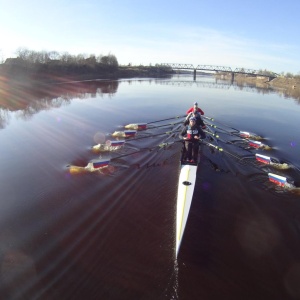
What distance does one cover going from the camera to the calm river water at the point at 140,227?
20.0 ft

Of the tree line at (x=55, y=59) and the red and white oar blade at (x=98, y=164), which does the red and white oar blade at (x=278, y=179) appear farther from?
the tree line at (x=55, y=59)

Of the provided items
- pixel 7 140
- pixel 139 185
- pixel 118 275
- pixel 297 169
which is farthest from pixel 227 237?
pixel 7 140

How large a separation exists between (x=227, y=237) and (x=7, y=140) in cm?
1450

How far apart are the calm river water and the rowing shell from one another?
1.50 feet

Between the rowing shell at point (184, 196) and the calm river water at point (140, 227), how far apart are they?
46 centimetres

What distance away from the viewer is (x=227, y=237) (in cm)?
786

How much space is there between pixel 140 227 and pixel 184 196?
1.72 metres

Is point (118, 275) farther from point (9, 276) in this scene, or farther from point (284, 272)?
point (284, 272)

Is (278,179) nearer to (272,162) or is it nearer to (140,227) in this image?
(272,162)

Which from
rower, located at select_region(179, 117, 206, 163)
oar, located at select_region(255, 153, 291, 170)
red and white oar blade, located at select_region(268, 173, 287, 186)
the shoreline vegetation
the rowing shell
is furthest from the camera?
the shoreline vegetation

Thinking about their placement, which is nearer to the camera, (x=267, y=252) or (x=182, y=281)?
(x=182, y=281)

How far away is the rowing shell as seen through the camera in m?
7.32

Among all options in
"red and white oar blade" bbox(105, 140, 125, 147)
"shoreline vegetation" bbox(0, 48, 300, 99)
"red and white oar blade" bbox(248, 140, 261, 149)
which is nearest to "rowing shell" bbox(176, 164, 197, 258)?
"red and white oar blade" bbox(105, 140, 125, 147)

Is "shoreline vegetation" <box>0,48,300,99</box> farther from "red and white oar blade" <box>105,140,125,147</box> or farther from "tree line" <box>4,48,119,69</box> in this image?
"red and white oar blade" <box>105,140,125,147</box>
